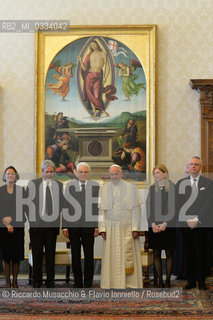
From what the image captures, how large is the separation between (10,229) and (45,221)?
541 millimetres

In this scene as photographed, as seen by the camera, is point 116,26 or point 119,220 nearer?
point 119,220

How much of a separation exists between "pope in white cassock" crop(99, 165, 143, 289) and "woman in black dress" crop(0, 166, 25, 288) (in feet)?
4.17

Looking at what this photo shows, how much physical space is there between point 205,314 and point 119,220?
6.95 feet

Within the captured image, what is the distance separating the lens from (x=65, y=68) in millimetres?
10164

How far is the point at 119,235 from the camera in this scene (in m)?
7.75

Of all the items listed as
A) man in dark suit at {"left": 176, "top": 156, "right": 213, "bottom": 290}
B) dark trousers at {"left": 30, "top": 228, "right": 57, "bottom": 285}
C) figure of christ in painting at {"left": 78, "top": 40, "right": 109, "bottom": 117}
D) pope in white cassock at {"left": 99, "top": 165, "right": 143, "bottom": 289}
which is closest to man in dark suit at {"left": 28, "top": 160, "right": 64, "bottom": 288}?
dark trousers at {"left": 30, "top": 228, "right": 57, "bottom": 285}

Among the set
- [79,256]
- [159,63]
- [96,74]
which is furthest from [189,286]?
[96,74]

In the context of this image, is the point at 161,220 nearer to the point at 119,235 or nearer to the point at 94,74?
the point at 119,235

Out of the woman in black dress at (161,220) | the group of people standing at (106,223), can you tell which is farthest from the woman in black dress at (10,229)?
the woman in black dress at (161,220)

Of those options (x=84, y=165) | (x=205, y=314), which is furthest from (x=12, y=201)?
(x=205, y=314)

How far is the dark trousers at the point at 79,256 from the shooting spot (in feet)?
25.5

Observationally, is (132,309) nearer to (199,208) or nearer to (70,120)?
(199,208)

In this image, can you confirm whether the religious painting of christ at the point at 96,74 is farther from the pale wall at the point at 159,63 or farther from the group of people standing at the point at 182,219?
the group of people standing at the point at 182,219

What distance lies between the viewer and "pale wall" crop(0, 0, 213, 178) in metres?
9.95
